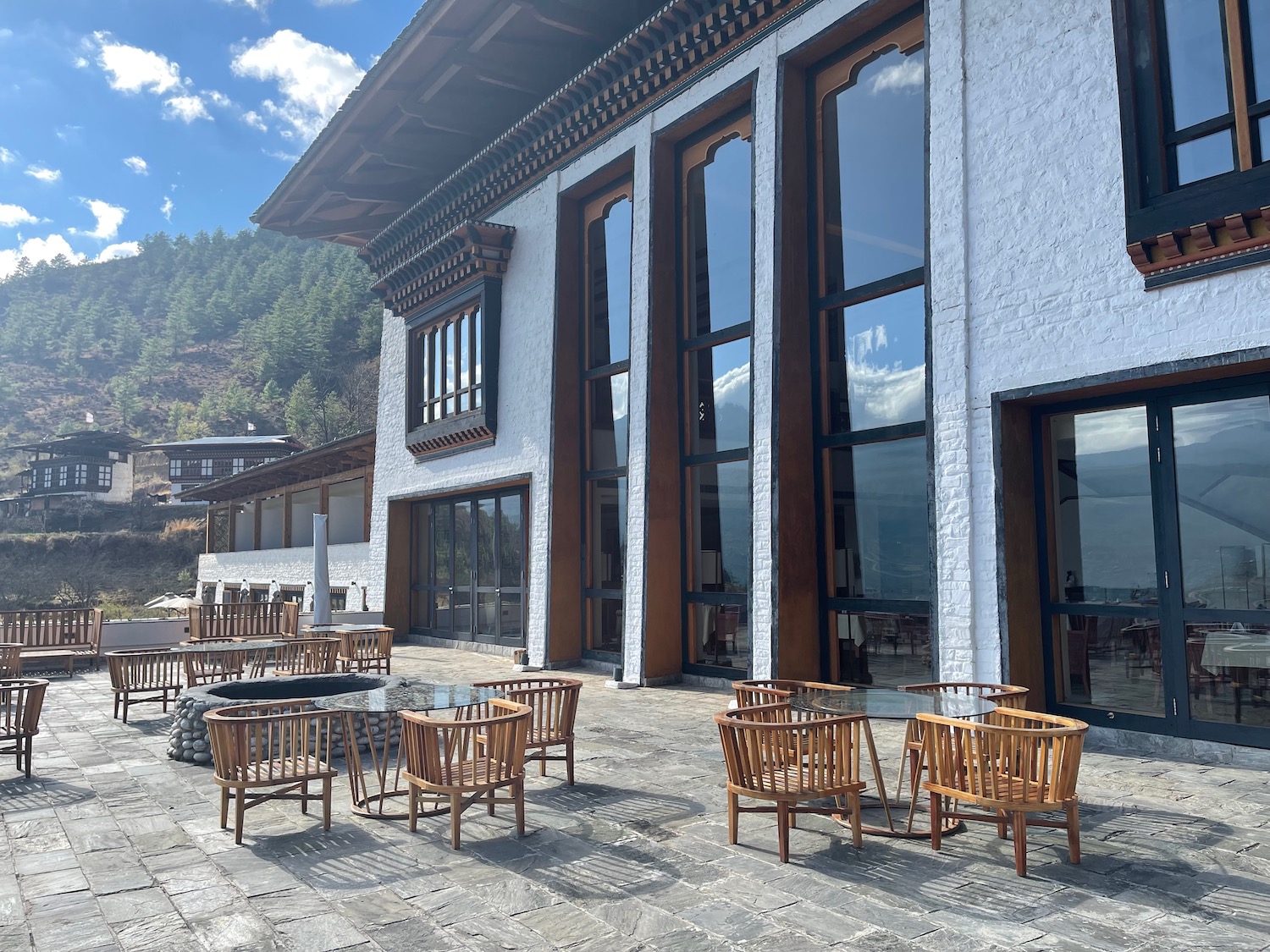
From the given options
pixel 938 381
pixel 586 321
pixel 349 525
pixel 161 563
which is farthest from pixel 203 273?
pixel 938 381

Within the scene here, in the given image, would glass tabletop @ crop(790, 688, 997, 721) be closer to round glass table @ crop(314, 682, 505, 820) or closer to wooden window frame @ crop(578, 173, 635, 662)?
round glass table @ crop(314, 682, 505, 820)

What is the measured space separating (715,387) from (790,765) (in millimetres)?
7885

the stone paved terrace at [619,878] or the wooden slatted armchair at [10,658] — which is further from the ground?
the wooden slatted armchair at [10,658]

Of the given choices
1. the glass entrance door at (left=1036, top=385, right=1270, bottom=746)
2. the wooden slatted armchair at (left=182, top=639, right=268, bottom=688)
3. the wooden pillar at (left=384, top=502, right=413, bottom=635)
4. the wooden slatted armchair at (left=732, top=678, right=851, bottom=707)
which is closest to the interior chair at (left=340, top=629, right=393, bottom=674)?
the wooden slatted armchair at (left=182, top=639, right=268, bottom=688)

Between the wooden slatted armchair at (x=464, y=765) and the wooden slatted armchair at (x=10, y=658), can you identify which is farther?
the wooden slatted armchair at (x=10, y=658)

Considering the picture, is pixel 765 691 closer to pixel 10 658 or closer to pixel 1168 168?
pixel 1168 168

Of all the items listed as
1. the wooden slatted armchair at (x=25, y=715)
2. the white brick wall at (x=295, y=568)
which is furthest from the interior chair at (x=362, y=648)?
the white brick wall at (x=295, y=568)

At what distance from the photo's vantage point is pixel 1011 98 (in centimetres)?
841

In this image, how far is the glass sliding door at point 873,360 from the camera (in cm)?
985

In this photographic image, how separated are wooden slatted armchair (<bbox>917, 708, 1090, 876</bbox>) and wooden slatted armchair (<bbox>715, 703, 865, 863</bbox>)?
42cm

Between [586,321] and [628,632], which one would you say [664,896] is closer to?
[628,632]

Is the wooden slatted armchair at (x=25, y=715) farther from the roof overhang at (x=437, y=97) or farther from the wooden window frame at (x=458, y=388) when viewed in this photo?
the roof overhang at (x=437, y=97)

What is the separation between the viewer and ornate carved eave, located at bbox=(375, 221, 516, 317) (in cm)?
1598

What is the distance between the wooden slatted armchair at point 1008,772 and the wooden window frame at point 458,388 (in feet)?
40.5
